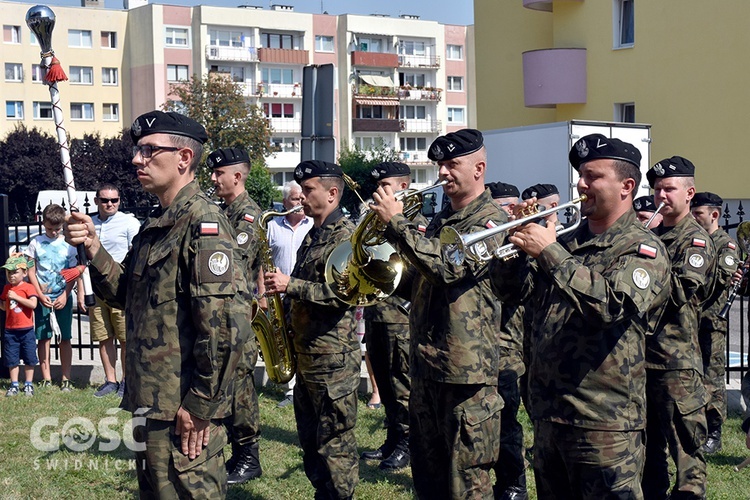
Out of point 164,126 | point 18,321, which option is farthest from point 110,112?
point 164,126

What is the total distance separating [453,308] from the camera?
207 inches

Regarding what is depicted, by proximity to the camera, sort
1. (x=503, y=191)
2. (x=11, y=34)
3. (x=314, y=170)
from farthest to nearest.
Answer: (x=11, y=34), (x=503, y=191), (x=314, y=170)

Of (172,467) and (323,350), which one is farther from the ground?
(323,350)

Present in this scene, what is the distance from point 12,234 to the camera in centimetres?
1652

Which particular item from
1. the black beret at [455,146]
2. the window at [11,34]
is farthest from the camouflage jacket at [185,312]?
the window at [11,34]

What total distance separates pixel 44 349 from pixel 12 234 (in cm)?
708

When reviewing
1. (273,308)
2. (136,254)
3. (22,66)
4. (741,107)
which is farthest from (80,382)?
(22,66)

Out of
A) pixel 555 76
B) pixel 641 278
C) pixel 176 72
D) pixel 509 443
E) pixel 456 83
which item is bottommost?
pixel 509 443

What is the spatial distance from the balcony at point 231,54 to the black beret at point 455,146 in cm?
6364

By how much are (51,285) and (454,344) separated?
6.19 meters

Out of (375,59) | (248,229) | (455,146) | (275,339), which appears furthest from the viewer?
(375,59)

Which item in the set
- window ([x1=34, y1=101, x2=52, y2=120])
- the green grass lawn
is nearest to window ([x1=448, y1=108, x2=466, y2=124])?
window ([x1=34, y1=101, x2=52, y2=120])

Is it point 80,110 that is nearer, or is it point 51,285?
point 51,285

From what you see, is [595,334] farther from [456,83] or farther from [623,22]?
[456,83]
